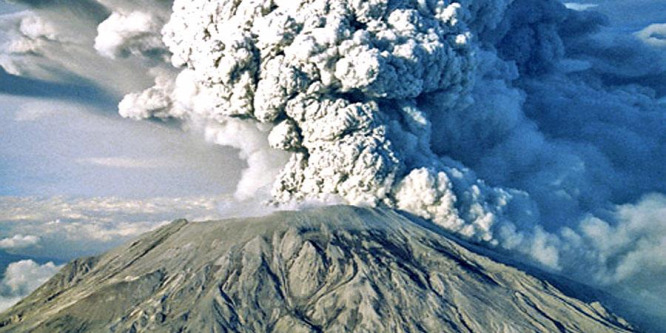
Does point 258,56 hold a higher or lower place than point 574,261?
higher

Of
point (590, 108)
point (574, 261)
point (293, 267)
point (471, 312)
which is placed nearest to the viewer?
point (471, 312)

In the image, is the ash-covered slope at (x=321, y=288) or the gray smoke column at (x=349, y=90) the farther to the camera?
the gray smoke column at (x=349, y=90)

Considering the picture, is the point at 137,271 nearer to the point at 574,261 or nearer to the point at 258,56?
the point at 258,56

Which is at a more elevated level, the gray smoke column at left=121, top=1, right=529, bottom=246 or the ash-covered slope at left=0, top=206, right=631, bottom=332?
the gray smoke column at left=121, top=1, right=529, bottom=246

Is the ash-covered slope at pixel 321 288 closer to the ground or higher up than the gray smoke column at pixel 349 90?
closer to the ground

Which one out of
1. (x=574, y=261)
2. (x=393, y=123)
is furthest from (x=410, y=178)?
(x=574, y=261)

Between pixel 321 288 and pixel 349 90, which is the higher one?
pixel 349 90

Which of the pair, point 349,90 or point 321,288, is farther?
point 349,90

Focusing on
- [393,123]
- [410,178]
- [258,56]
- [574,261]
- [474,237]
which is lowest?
[574,261]
